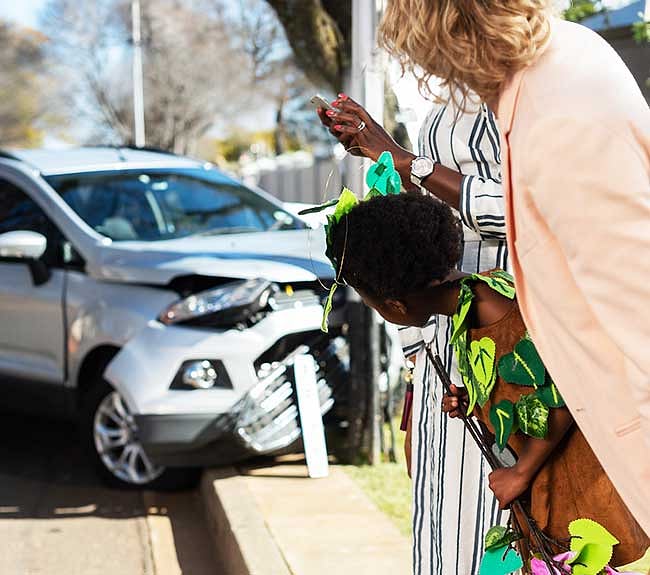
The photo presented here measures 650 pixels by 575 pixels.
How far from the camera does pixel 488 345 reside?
7.24 feet

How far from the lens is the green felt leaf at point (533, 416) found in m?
2.09

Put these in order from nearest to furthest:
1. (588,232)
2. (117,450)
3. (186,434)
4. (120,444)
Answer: (588,232) < (186,434) < (120,444) < (117,450)

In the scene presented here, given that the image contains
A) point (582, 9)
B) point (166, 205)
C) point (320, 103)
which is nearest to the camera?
point (320, 103)

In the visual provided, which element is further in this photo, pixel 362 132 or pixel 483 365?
pixel 362 132

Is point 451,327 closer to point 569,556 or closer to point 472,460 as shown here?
point 472,460

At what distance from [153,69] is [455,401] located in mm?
41109

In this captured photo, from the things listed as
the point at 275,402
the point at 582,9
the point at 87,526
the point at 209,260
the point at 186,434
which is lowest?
the point at 87,526

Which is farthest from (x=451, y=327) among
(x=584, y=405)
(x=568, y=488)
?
(x=584, y=405)

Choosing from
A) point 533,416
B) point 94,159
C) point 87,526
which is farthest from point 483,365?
point 94,159

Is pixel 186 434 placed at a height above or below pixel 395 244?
below

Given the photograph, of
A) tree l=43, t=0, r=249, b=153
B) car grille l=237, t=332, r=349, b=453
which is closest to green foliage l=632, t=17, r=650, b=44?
car grille l=237, t=332, r=349, b=453

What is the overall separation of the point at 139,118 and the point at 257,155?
74.9 ft

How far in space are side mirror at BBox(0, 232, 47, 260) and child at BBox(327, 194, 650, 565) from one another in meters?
4.30

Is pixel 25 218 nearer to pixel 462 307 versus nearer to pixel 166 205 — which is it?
pixel 166 205
